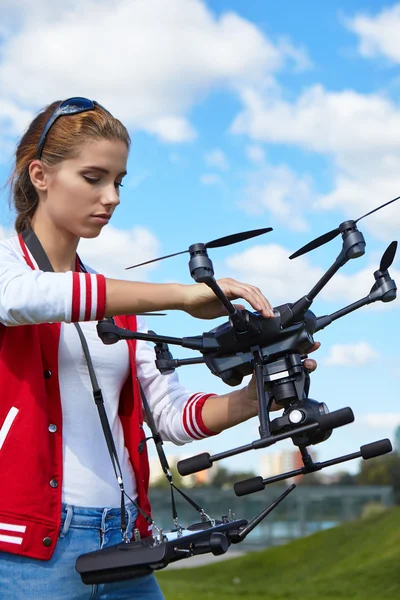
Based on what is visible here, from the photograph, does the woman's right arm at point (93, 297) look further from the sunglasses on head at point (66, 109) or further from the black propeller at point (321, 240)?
the sunglasses on head at point (66, 109)

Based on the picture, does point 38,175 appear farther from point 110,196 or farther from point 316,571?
point 316,571

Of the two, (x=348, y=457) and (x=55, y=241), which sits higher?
(x=55, y=241)

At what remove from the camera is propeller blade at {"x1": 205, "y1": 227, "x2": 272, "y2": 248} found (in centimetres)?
216

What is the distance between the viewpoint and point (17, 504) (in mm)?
2490

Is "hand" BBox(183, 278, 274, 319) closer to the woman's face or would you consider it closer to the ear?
the woman's face

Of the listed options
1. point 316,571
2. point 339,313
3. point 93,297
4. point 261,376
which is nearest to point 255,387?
point 261,376

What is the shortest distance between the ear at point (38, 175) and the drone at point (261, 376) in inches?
23.6

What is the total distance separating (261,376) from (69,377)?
71cm

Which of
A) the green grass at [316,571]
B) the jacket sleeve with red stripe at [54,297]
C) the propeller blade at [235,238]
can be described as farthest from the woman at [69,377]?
the green grass at [316,571]

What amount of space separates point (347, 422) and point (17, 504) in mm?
1045

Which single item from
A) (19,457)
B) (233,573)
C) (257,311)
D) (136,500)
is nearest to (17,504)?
(19,457)

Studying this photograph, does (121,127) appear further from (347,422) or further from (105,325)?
(347,422)

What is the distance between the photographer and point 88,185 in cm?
265

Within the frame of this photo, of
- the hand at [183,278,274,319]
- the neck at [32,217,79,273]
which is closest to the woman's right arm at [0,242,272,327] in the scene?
the hand at [183,278,274,319]
